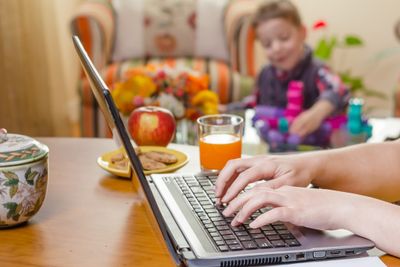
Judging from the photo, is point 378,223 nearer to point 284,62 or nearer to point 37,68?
point 284,62

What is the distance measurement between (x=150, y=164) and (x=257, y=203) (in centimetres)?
43

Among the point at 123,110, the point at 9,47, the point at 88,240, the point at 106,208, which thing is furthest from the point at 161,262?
the point at 9,47

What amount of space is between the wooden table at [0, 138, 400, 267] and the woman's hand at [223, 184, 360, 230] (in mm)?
96

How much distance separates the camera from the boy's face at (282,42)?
3.15 metres

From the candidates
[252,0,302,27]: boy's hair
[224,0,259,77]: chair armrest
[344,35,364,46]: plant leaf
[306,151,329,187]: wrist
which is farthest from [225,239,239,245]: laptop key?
[344,35,364,46]: plant leaf

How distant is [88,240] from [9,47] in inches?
110

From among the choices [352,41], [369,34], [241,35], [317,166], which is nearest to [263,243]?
[317,166]

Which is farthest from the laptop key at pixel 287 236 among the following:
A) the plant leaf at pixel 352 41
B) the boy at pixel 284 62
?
the plant leaf at pixel 352 41

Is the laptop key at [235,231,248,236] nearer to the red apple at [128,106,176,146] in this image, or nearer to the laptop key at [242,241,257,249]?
the laptop key at [242,241,257,249]

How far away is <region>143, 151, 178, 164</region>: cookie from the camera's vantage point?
1.43 meters

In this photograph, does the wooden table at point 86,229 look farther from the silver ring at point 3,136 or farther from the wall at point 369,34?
the wall at point 369,34

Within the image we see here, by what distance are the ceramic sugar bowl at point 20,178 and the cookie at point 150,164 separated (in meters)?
0.29

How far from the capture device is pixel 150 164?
1.42 m

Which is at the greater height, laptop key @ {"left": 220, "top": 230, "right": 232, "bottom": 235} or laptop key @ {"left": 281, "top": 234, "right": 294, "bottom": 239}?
laptop key @ {"left": 220, "top": 230, "right": 232, "bottom": 235}
